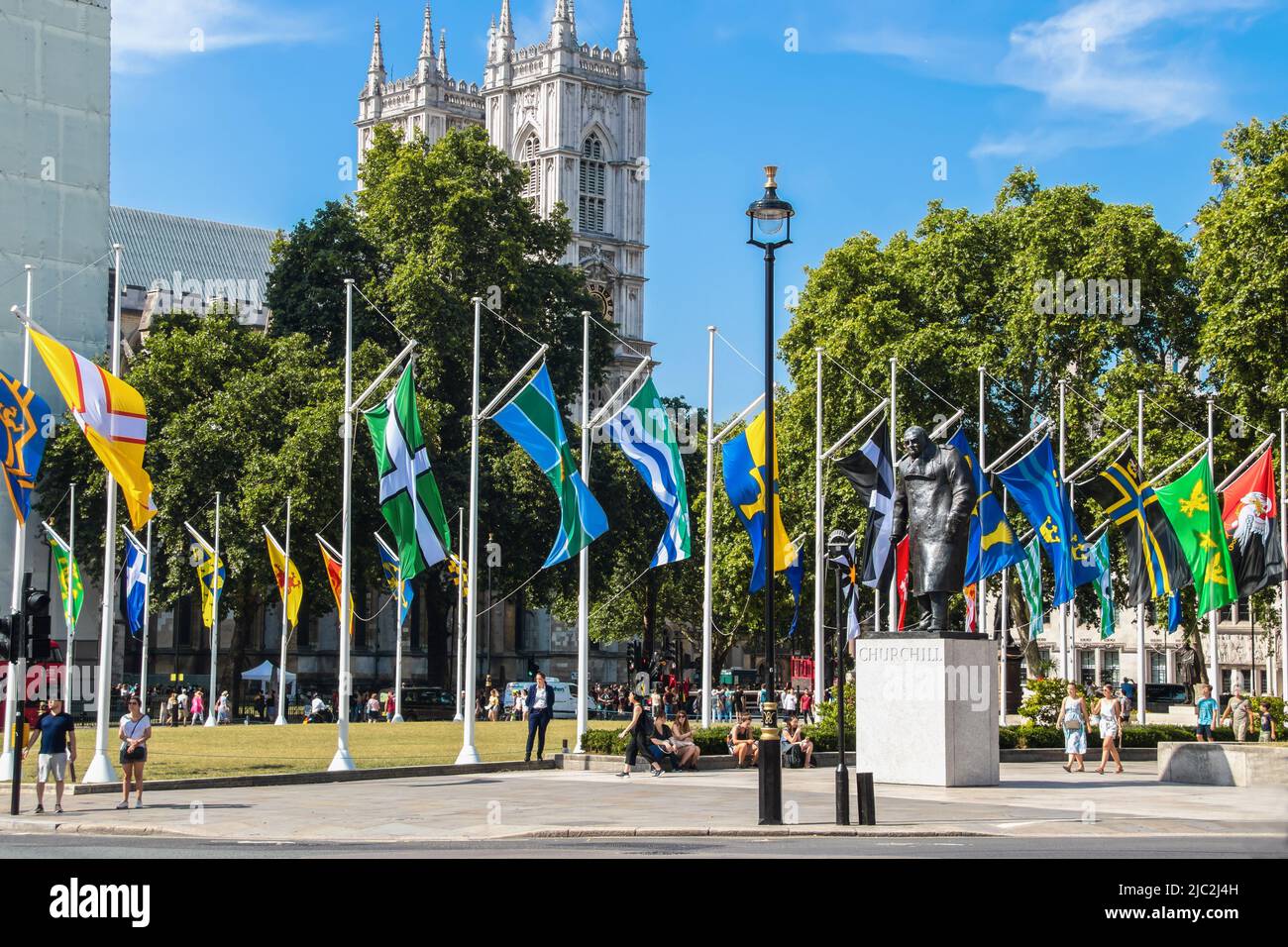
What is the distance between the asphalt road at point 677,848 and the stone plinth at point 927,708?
670 centimetres

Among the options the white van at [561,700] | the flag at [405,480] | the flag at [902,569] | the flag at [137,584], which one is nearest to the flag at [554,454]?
the flag at [405,480]

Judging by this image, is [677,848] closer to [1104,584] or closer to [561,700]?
[1104,584]

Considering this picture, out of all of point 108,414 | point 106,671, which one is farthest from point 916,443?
point 106,671

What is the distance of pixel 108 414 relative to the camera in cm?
2995

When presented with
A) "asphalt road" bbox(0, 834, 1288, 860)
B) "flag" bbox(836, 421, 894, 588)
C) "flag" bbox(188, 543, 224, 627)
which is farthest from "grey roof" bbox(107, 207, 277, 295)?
"asphalt road" bbox(0, 834, 1288, 860)

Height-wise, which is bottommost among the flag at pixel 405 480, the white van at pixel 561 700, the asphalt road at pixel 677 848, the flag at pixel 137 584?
the white van at pixel 561 700

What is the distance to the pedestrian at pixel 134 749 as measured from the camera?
26141 mm

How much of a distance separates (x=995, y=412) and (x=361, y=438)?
22.3 meters

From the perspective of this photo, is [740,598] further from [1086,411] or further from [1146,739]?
[1146,739]

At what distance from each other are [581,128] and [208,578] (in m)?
87.3

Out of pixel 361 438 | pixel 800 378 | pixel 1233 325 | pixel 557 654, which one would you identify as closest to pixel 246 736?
pixel 361 438

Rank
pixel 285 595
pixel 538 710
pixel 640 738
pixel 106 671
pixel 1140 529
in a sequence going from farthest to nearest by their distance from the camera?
pixel 285 595 < pixel 1140 529 < pixel 538 710 < pixel 640 738 < pixel 106 671

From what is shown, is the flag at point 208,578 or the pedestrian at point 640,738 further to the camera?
the flag at point 208,578

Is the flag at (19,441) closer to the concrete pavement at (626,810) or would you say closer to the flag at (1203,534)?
the concrete pavement at (626,810)
